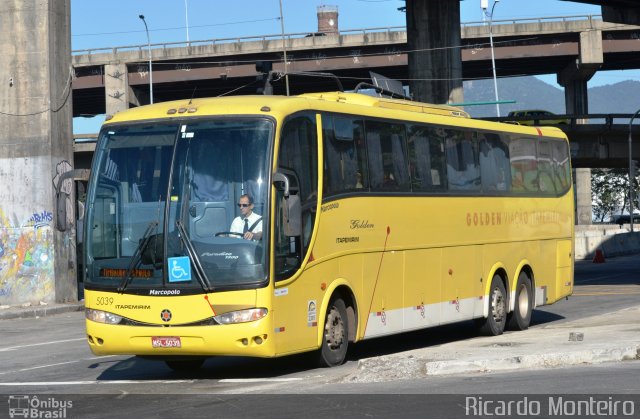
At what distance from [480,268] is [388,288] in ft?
11.0

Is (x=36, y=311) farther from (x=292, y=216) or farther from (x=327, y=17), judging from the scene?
(x=327, y=17)

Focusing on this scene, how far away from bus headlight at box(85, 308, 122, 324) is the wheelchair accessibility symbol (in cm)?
88

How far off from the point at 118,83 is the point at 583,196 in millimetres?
38744

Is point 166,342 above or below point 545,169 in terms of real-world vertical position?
below

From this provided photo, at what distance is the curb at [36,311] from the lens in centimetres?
2764

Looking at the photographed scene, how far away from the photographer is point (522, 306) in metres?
20.8

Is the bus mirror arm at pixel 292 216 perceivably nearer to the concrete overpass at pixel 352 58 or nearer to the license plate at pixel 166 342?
the license plate at pixel 166 342

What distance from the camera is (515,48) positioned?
77.6 meters

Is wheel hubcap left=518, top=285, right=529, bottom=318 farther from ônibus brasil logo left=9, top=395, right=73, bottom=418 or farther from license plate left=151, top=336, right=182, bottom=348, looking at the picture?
ônibus brasil logo left=9, top=395, right=73, bottom=418

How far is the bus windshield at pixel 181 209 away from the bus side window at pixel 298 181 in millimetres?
281

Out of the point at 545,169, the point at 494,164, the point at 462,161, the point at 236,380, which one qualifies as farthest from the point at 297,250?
the point at 545,169

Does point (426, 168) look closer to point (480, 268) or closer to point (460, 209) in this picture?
point (460, 209)

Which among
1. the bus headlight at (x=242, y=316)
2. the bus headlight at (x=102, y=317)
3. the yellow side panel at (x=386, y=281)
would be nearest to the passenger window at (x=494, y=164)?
the yellow side panel at (x=386, y=281)

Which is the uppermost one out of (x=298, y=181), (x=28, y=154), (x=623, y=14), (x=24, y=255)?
(x=623, y=14)
